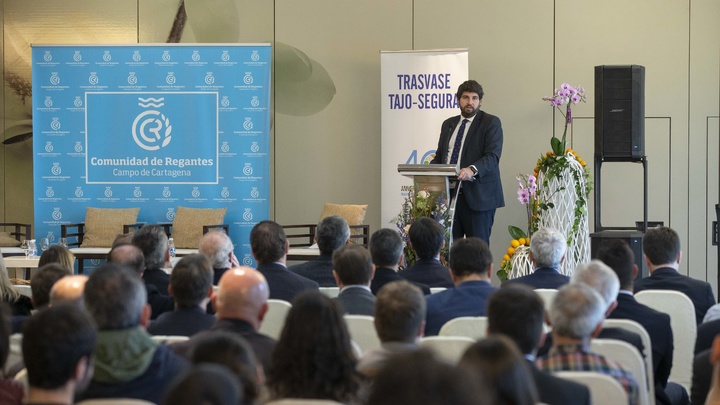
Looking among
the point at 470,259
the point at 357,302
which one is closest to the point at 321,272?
the point at 470,259

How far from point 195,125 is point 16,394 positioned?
7.40 meters

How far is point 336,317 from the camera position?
8.72ft

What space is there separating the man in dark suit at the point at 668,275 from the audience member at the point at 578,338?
2192mm

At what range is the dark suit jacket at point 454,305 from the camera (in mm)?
4277

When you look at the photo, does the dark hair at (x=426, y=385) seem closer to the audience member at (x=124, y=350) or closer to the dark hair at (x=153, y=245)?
the audience member at (x=124, y=350)

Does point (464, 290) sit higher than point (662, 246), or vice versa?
point (662, 246)

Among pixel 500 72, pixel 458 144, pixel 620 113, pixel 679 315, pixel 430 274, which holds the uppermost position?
pixel 500 72

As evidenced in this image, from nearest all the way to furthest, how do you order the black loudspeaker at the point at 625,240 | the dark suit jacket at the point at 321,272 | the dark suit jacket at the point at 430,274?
the dark suit jacket at the point at 430,274 < the dark suit jacket at the point at 321,272 < the black loudspeaker at the point at 625,240

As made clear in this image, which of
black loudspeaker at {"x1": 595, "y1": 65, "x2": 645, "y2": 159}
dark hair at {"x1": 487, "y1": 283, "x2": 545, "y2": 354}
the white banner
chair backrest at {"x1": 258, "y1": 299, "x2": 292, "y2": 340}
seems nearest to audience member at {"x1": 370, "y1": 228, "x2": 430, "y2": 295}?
chair backrest at {"x1": 258, "y1": 299, "x2": 292, "y2": 340}

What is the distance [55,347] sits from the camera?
2305 millimetres

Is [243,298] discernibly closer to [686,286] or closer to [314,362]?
[314,362]

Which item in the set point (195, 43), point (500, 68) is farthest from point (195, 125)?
point (500, 68)

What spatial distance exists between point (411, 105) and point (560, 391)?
23.8ft

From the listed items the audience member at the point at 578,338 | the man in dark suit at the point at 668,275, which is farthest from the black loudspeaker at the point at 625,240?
the audience member at the point at 578,338
